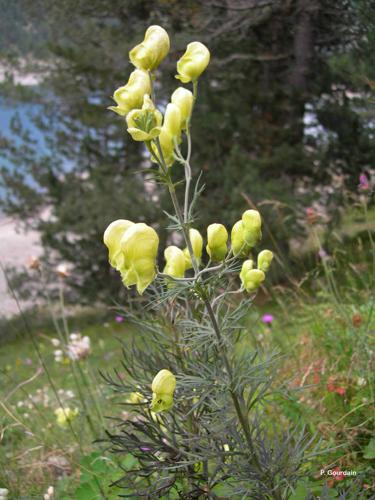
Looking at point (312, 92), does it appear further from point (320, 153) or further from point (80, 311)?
point (80, 311)

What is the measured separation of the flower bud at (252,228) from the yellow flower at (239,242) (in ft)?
0.04

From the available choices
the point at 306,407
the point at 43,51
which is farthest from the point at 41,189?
the point at 306,407

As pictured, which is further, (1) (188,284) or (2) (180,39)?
(2) (180,39)

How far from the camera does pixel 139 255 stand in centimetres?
98

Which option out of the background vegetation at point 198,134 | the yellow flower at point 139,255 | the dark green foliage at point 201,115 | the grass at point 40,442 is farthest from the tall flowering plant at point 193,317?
the dark green foliage at point 201,115

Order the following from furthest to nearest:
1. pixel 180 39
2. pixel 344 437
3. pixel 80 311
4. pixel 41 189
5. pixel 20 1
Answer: pixel 80 311 < pixel 41 189 < pixel 20 1 < pixel 180 39 < pixel 344 437

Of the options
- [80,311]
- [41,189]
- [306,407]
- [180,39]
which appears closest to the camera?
[306,407]

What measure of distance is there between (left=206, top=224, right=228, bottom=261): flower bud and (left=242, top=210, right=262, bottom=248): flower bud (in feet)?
0.15

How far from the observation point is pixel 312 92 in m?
7.77

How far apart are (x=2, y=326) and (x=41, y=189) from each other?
2.62 m

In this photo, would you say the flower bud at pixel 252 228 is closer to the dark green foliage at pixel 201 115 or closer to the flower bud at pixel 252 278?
the flower bud at pixel 252 278

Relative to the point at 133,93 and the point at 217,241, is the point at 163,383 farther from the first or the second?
the point at 133,93

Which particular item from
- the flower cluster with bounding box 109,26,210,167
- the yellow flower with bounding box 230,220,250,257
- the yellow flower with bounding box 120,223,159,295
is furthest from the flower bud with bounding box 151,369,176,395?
the flower cluster with bounding box 109,26,210,167

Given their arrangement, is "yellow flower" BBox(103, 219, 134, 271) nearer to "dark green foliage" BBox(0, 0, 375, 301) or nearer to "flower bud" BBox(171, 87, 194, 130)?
"flower bud" BBox(171, 87, 194, 130)
